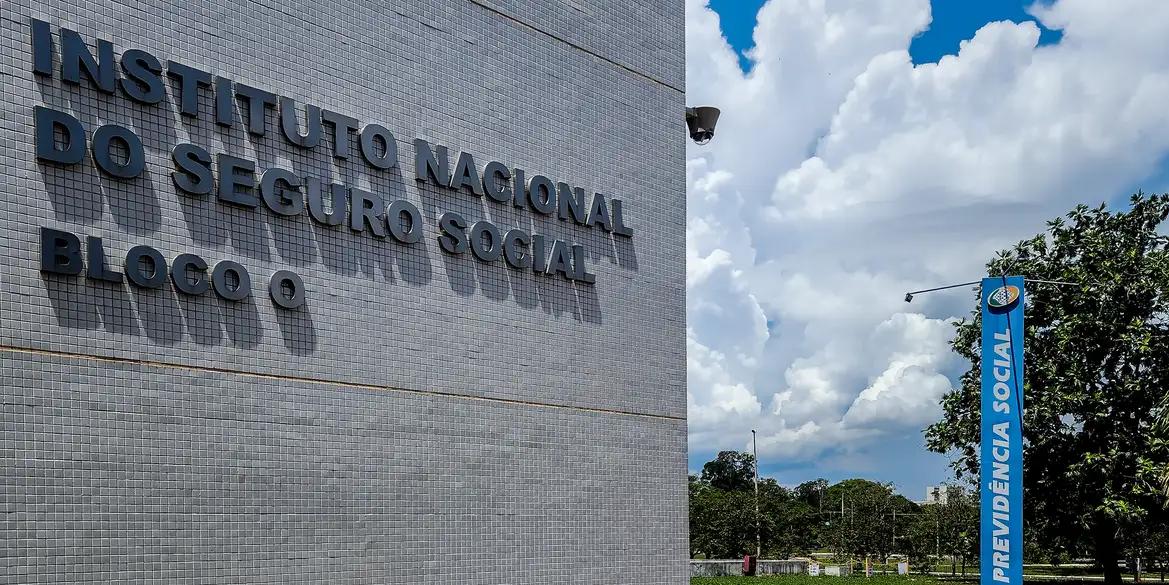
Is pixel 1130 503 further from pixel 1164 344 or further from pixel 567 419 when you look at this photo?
pixel 567 419

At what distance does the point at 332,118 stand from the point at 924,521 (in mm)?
51960

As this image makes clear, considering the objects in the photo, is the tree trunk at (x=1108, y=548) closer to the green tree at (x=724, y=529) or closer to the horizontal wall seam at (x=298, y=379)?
the horizontal wall seam at (x=298, y=379)

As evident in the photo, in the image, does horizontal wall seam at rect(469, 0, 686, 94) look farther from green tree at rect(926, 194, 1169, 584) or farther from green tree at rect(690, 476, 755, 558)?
green tree at rect(690, 476, 755, 558)

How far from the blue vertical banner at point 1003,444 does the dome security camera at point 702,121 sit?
5222 millimetres

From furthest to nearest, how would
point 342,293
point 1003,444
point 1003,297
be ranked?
point 1003,297, point 1003,444, point 342,293

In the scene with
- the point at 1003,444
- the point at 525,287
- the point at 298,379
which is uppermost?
the point at 525,287

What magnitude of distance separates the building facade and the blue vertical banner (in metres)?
5.42

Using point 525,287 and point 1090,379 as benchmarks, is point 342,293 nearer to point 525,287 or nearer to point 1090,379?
point 525,287

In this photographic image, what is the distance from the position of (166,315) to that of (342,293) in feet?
4.69

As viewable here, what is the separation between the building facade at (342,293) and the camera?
720cm

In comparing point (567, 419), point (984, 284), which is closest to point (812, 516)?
point (984, 284)

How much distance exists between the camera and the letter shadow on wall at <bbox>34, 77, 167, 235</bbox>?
7230 mm

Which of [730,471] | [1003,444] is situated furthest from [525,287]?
[730,471]

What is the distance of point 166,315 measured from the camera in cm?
765
